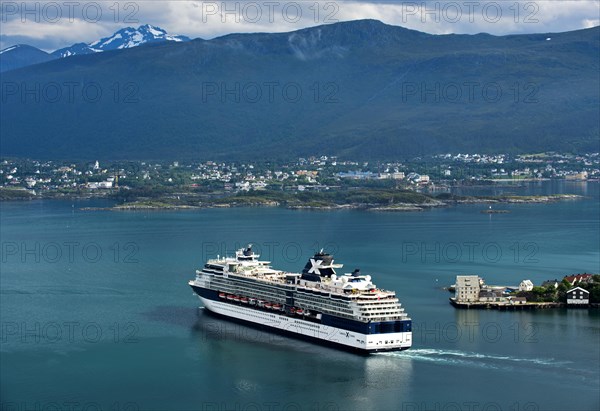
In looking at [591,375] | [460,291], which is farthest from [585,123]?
[591,375]

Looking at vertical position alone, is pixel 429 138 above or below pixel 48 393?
above

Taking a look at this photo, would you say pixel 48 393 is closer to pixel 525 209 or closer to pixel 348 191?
pixel 525 209

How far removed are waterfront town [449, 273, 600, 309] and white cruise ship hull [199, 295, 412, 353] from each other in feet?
10.9

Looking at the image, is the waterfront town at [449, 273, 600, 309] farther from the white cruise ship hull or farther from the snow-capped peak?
the snow-capped peak

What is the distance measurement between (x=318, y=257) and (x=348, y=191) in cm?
2900

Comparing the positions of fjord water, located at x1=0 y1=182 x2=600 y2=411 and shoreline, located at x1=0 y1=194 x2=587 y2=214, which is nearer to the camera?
fjord water, located at x1=0 y1=182 x2=600 y2=411

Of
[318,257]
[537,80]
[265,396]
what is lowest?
[265,396]

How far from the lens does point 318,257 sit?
662 inches

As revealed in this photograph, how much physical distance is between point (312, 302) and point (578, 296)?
16.3 feet

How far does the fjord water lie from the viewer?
1366 cm

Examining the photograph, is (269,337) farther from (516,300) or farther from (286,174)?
(286,174)

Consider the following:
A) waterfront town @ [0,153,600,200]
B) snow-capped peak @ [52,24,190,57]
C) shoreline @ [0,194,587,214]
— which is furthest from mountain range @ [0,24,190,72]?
shoreline @ [0,194,587,214]

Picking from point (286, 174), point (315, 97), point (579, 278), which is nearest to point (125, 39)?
point (315, 97)

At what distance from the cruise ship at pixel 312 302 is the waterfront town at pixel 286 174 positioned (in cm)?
2842
